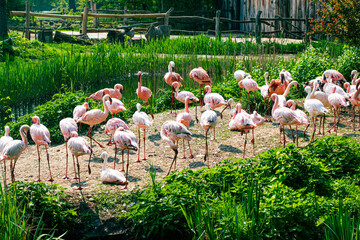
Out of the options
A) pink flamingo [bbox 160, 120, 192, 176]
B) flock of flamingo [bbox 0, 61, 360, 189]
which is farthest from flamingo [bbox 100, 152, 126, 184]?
pink flamingo [bbox 160, 120, 192, 176]

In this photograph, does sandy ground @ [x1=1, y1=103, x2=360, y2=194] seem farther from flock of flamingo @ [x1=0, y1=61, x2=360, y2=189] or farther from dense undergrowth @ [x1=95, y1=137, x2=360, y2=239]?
dense undergrowth @ [x1=95, y1=137, x2=360, y2=239]

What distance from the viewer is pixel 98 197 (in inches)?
221

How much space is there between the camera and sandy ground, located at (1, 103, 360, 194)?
6522 millimetres

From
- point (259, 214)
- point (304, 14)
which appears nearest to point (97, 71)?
point (259, 214)

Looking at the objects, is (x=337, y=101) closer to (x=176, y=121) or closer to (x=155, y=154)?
(x=176, y=121)

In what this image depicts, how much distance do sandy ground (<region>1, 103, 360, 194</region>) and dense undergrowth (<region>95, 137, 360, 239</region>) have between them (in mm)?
912

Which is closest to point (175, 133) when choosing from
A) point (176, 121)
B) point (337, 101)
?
point (176, 121)

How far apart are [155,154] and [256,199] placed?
3.41 metres

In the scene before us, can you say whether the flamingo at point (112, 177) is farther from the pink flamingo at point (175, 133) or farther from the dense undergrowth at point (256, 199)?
the pink flamingo at point (175, 133)

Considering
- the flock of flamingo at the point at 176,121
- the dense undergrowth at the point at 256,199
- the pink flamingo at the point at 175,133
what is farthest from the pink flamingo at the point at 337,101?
the pink flamingo at the point at 175,133

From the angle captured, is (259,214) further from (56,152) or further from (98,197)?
(56,152)

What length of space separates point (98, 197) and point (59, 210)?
0.70 m

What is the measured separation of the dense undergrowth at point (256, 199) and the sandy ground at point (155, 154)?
912 mm

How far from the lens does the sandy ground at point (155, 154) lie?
21.4ft
